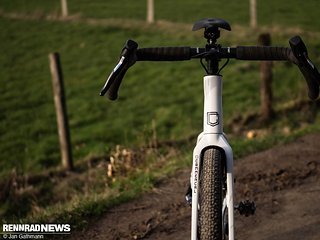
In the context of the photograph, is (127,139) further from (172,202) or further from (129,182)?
(172,202)

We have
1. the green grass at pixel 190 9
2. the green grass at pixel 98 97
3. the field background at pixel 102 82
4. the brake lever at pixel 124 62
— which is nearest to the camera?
the brake lever at pixel 124 62

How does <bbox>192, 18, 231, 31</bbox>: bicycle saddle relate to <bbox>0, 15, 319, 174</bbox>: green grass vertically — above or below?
below

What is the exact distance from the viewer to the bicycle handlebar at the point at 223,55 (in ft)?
8.73

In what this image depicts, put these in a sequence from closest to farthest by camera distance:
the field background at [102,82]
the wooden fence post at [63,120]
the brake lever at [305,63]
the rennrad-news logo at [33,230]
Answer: the brake lever at [305,63], the rennrad-news logo at [33,230], the wooden fence post at [63,120], the field background at [102,82]

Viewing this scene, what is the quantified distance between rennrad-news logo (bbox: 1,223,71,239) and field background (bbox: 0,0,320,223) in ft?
7.98

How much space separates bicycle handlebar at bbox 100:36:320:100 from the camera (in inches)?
105

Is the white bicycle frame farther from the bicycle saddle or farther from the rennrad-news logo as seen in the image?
the rennrad-news logo

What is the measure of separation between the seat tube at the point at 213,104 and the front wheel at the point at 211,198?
161 mm

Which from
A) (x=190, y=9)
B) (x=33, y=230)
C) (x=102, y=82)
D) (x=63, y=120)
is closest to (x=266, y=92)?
(x=63, y=120)

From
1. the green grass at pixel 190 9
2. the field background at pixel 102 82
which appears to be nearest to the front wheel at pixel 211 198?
the field background at pixel 102 82

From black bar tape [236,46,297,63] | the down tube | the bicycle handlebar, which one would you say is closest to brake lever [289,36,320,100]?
the bicycle handlebar

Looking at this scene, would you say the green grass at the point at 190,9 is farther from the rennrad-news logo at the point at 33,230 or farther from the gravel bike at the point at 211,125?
the gravel bike at the point at 211,125

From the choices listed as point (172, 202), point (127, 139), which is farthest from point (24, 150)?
point (172, 202)

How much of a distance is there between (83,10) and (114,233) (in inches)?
843
